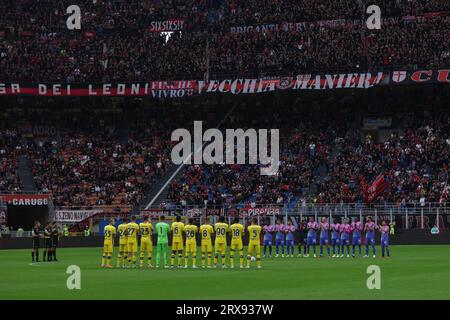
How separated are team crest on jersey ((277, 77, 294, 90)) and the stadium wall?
1864 cm

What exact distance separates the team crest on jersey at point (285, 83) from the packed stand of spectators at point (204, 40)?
118cm

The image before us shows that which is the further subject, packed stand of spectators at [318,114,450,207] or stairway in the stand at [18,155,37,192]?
stairway in the stand at [18,155,37,192]

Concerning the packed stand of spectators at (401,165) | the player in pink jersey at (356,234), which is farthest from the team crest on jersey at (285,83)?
the player in pink jersey at (356,234)

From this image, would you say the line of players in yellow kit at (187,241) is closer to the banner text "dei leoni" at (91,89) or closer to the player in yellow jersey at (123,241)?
the player in yellow jersey at (123,241)

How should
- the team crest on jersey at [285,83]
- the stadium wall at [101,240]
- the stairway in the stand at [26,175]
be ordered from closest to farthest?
the stadium wall at [101,240], the stairway in the stand at [26,175], the team crest on jersey at [285,83]

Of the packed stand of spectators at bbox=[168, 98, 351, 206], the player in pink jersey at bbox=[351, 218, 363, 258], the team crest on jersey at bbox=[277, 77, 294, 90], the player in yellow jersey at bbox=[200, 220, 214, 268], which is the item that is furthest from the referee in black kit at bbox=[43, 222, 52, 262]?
the team crest on jersey at bbox=[277, 77, 294, 90]

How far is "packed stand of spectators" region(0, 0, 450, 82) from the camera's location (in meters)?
77.5

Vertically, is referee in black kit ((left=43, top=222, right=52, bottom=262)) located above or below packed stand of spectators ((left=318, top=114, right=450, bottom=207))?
below

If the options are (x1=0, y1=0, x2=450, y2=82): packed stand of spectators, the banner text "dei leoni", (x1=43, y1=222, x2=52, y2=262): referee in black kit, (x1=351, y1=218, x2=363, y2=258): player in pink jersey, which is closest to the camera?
(x1=43, y1=222, x2=52, y2=262): referee in black kit

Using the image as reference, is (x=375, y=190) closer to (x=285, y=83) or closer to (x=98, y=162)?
(x=285, y=83)

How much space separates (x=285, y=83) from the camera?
7781cm

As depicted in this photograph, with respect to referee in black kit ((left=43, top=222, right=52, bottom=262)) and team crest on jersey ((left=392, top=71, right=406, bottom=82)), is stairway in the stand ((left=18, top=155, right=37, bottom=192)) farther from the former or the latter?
referee in black kit ((left=43, top=222, right=52, bottom=262))

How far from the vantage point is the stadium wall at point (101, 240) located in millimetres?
61812

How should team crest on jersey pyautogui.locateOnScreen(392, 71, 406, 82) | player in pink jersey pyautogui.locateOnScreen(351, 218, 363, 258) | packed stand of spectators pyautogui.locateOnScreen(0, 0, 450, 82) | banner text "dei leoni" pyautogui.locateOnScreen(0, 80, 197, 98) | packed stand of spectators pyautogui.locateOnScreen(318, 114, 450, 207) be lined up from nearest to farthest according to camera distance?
player in pink jersey pyautogui.locateOnScreen(351, 218, 363, 258) < packed stand of spectators pyautogui.locateOnScreen(318, 114, 450, 207) < team crest on jersey pyautogui.locateOnScreen(392, 71, 406, 82) < packed stand of spectators pyautogui.locateOnScreen(0, 0, 450, 82) < banner text "dei leoni" pyautogui.locateOnScreen(0, 80, 197, 98)
